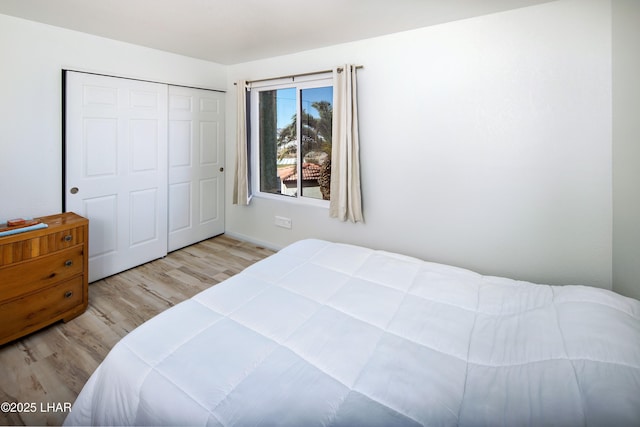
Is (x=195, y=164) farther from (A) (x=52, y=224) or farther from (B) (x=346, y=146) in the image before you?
(B) (x=346, y=146)

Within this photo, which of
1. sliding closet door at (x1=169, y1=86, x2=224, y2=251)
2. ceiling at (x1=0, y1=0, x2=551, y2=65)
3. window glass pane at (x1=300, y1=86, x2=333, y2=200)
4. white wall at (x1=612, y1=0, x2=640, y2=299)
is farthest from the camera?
sliding closet door at (x1=169, y1=86, x2=224, y2=251)

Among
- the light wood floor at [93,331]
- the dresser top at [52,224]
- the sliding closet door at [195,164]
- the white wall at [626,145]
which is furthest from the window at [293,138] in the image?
the white wall at [626,145]

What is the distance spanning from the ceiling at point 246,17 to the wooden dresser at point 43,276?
157cm

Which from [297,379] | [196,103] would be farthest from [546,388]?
[196,103]

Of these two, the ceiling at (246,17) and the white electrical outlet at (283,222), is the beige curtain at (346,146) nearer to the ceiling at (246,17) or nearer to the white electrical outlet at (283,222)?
the ceiling at (246,17)

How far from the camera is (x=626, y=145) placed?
1802 mm

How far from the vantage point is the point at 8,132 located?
7.97 ft

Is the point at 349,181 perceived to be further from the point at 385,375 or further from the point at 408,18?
the point at 385,375

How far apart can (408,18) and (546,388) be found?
2.47 metres

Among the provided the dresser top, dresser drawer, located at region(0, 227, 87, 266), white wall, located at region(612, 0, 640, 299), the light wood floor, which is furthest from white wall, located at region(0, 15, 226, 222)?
white wall, located at region(612, 0, 640, 299)

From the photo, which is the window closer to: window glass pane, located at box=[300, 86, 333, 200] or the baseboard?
window glass pane, located at box=[300, 86, 333, 200]

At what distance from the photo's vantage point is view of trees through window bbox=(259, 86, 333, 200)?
350 cm

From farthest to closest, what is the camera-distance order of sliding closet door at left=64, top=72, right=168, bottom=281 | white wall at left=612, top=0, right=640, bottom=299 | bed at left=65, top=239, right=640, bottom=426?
sliding closet door at left=64, top=72, right=168, bottom=281 → white wall at left=612, top=0, right=640, bottom=299 → bed at left=65, top=239, right=640, bottom=426

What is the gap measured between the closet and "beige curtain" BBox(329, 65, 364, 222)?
1.84m
